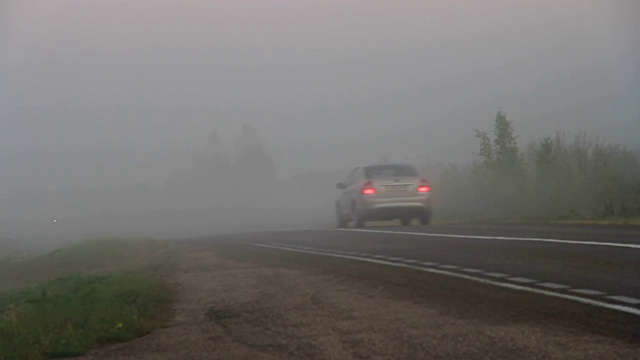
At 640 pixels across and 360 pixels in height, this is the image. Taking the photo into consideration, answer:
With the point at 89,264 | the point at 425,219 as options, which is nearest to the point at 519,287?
the point at 89,264

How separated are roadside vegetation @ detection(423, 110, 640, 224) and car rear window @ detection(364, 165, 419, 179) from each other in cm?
345

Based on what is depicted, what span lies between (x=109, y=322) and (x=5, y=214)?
349ft

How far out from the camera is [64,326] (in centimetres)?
916

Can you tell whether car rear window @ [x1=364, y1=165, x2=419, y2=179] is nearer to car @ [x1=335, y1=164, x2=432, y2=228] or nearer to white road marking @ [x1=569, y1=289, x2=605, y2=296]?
car @ [x1=335, y1=164, x2=432, y2=228]

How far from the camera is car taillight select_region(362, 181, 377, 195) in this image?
80.6 feet

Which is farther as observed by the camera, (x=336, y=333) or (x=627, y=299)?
(x=627, y=299)

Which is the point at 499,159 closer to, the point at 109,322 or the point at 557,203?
the point at 557,203

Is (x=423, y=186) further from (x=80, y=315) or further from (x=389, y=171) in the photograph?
(x=80, y=315)

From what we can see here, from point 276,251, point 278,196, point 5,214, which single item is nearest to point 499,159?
point 276,251

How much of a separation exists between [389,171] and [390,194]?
1096mm

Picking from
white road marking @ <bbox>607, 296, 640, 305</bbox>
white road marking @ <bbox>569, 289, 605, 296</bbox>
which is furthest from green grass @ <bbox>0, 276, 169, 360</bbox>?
white road marking @ <bbox>607, 296, 640, 305</bbox>

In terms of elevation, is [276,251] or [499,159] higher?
[499,159]

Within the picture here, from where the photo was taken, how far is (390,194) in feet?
80.3

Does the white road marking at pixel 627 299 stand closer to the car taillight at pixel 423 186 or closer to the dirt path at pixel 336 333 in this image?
→ the dirt path at pixel 336 333
